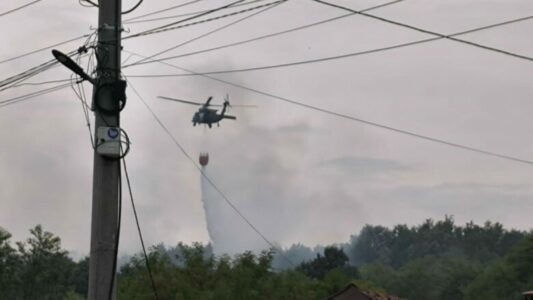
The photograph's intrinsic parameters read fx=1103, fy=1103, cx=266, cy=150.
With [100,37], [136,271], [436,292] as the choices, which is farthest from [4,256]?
[100,37]

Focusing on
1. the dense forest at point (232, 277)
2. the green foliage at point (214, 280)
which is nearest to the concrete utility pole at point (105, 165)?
the dense forest at point (232, 277)

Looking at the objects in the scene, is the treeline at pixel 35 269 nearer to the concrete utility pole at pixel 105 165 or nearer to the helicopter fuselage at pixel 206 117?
the helicopter fuselage at pixel 206 117

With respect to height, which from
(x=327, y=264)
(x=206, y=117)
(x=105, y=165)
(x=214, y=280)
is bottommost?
(x=105, y=165)

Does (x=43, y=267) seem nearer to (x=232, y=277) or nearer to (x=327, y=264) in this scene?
(x=232, y=277)

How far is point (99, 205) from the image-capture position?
17.1 metres

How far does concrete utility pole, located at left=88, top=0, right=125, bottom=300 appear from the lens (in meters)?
17.1

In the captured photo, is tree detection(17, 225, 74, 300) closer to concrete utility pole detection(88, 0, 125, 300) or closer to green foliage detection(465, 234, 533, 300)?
green foliage detection(465, 234, 533, 300)

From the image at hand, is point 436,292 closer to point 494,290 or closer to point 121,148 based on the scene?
point 494,290

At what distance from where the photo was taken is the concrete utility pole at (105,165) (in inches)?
672

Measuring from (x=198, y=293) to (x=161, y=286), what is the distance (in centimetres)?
292

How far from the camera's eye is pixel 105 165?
17406mm

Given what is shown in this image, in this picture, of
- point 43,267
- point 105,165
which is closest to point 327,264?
point 43,267

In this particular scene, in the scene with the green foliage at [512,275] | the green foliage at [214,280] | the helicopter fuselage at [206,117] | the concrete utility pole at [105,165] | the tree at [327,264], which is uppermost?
the helicopter fuselage at [206,117]

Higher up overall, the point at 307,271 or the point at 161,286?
the point at 307,271
